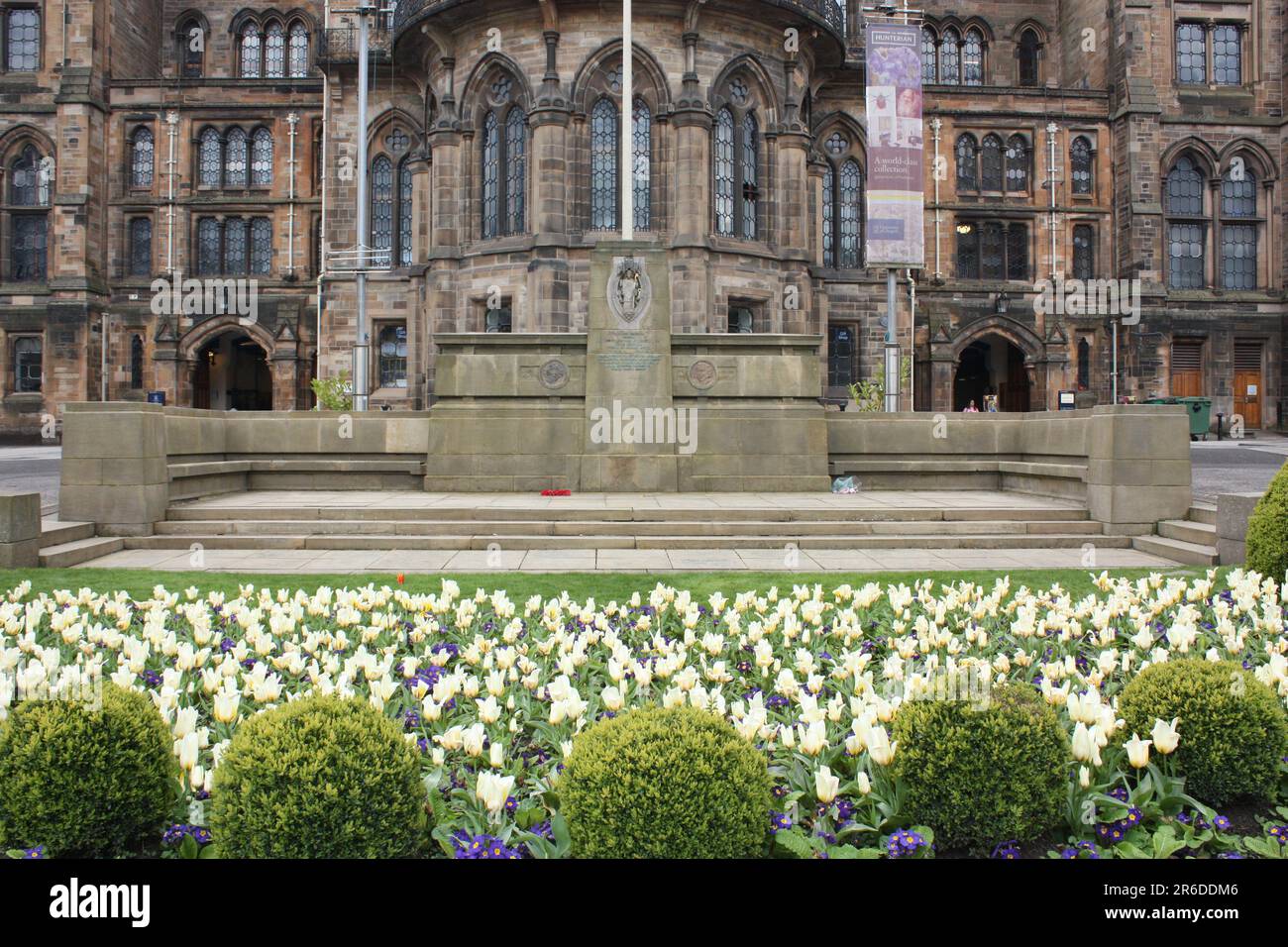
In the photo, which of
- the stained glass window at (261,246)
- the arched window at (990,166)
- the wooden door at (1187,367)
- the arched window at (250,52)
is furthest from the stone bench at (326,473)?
the arched window at (250,52)

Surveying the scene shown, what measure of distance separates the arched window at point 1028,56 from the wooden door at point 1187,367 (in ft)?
52.0

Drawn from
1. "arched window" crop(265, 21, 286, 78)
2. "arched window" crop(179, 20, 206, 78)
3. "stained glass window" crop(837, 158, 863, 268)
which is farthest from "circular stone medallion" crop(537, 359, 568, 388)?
"arched window" crop(179, 20, 206, 78)

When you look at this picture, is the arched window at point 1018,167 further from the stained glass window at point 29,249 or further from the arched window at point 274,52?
the stained glass window at point 29,249

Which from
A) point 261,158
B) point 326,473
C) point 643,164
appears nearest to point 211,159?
point 261,158

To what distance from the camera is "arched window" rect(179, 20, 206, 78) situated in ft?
155

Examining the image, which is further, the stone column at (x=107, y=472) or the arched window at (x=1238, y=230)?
the arched window at (x=1238, y=230)

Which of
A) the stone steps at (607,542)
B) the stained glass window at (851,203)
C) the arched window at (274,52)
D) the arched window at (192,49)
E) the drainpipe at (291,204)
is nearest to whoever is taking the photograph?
the stone steps at (607,542)

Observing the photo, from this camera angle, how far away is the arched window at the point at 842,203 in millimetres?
35938

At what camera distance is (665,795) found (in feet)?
10.5

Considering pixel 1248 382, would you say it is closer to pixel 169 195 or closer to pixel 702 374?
pixel 702 374

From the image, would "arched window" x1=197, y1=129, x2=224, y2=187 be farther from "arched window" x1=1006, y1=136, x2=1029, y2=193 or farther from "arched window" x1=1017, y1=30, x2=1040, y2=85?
"arched window" x1=1017, y1=30, x2=1040, y2=85
